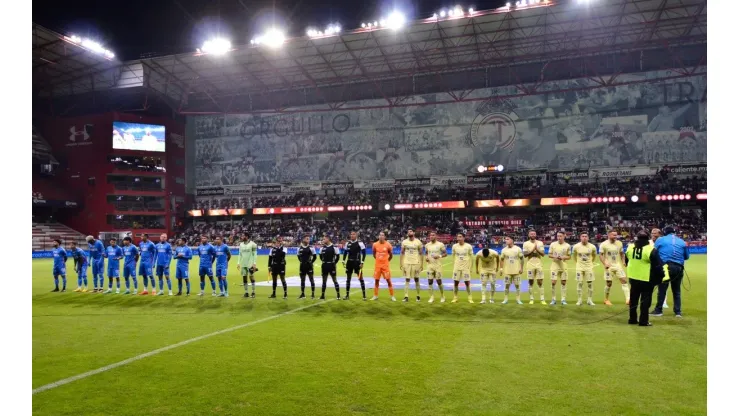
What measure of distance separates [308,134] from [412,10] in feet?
71.4

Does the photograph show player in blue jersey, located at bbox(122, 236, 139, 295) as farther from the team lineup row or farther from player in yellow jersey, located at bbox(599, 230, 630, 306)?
player in yellow jersey, located at bbox(599, 230, 630, 306)

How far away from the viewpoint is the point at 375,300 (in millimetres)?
15133

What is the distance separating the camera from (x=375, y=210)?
47.2 m

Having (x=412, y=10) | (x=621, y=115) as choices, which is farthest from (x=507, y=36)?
(x=621, y=115)

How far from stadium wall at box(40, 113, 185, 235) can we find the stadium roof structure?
3249 millimetres

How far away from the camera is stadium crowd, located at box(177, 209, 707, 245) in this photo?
4006 cm

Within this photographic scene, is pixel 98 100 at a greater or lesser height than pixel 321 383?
greater

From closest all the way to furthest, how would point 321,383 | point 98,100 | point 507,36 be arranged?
point 321,383, point 507,36, point 98,100

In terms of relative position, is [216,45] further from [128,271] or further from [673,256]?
[673,256]

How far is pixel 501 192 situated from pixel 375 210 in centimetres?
1229

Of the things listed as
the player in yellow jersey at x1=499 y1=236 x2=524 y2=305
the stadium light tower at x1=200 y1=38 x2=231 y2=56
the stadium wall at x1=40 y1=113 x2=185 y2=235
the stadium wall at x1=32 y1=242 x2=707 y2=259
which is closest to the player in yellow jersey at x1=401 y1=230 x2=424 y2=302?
the player in yellow jersey at x1=499 y1=236 x2=524 y2=305
